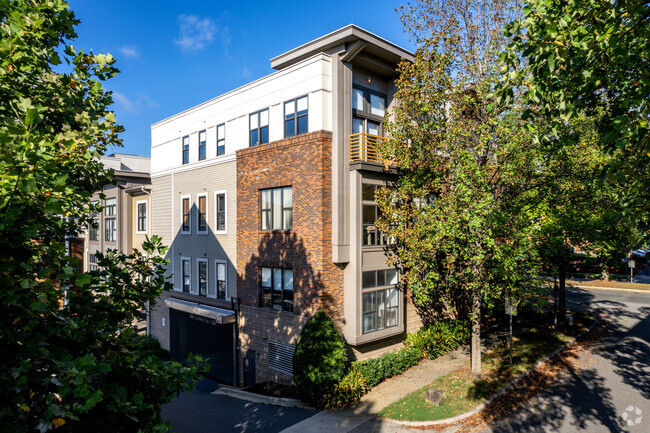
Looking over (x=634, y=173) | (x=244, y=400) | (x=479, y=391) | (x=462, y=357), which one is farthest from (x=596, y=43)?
(x=244, y=400)

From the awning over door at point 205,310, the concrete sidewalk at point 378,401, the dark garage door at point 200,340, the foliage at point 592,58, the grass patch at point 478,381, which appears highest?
the foliage at point 592,58

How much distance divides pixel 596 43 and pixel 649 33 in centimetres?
78

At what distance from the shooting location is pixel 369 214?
17.5 m

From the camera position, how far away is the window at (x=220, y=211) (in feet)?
70.9

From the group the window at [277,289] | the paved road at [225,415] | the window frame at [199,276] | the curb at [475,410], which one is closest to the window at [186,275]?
the window frame at [199,276]

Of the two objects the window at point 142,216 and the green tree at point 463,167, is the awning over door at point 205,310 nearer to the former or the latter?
the window at point 142,216

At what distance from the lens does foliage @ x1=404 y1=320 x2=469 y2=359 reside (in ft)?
59.8

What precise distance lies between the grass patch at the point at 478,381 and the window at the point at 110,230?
83.4 feet

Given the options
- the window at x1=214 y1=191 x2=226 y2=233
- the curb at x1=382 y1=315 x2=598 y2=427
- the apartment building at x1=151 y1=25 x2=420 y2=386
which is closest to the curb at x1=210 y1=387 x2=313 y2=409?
the apartment building at x1=151 y1=25 x2=420 y2=386

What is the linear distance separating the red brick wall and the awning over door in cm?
146

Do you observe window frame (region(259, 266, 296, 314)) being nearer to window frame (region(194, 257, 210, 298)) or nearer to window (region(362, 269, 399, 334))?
window (region(362, 269, 399, 334))

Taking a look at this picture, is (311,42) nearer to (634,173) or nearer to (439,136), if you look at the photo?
(439,136)

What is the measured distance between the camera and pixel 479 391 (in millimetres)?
13906

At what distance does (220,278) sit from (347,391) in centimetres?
1043
